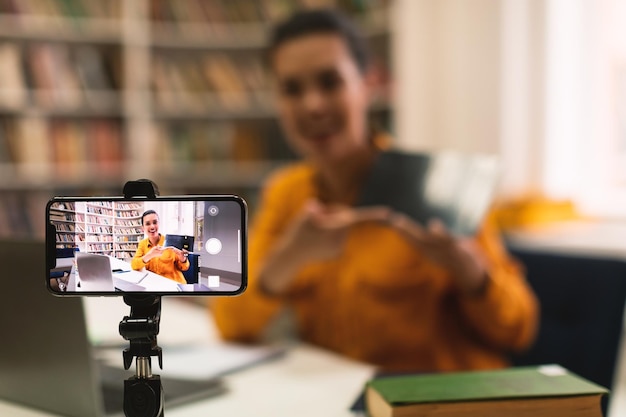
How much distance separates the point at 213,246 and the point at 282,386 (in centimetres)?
46

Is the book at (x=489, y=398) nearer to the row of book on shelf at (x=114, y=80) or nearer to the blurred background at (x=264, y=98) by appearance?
the blurred background at (x=264, y=98)

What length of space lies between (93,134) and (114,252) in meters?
2.44

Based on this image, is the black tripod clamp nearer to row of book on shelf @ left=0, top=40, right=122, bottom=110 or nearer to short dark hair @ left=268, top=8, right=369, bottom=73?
short dark hair @ left=268, top=8, right=369, bottom=73

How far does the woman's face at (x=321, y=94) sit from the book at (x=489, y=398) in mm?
762

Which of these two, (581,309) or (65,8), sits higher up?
(65,8)

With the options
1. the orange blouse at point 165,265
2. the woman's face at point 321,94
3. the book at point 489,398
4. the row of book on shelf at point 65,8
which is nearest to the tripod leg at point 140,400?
the orange blouse at point 165,265

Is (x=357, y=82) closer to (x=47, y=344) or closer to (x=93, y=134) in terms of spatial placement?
(x=47, y=344)

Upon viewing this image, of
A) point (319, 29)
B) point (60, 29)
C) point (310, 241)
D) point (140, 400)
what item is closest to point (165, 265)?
point (140, 400)

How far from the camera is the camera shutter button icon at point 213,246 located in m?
0.61

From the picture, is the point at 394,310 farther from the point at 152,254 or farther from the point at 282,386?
the point at 152,254

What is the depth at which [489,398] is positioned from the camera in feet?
2.27

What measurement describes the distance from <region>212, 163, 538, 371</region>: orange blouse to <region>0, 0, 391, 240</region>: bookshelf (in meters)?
1.56

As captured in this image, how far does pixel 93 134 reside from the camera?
113 inches

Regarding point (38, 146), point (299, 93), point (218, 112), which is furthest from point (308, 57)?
point (38, 146)
